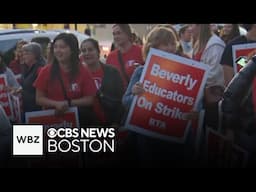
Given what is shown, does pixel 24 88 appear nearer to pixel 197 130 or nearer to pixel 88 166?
pixel 88 166

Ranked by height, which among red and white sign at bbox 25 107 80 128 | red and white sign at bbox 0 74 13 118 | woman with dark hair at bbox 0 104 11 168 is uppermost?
red and white sign at bbox 0 74 13 118

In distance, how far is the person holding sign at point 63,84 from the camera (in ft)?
19.9

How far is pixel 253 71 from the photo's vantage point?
6.07m

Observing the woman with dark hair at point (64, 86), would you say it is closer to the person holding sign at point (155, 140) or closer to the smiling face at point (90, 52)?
the smiling face at point (90, 52)

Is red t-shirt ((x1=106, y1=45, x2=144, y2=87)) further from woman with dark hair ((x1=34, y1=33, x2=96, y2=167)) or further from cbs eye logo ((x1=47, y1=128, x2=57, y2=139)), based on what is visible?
cbs eye logo ((x1=47, y1=128, x2=57, y2=139))

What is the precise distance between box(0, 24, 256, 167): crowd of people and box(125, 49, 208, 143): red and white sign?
58 mm

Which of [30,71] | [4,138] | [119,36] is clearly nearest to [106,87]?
[119,36]

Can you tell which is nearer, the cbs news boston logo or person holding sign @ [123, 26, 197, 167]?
person holding sign @ [123, 26, 197, 167]

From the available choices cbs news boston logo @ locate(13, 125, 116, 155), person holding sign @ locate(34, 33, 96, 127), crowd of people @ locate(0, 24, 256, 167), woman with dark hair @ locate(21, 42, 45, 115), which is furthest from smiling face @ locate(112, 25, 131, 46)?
cbs news boston logo @ locate(13, 125, 116, 155)

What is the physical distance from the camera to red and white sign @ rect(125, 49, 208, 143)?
6.01 metres

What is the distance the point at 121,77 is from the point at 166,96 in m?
0.48

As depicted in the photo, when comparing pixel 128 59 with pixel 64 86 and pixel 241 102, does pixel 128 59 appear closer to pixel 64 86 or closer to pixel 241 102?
pixel 64 86

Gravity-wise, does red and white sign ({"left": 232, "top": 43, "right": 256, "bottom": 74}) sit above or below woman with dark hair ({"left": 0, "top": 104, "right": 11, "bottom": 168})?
above
